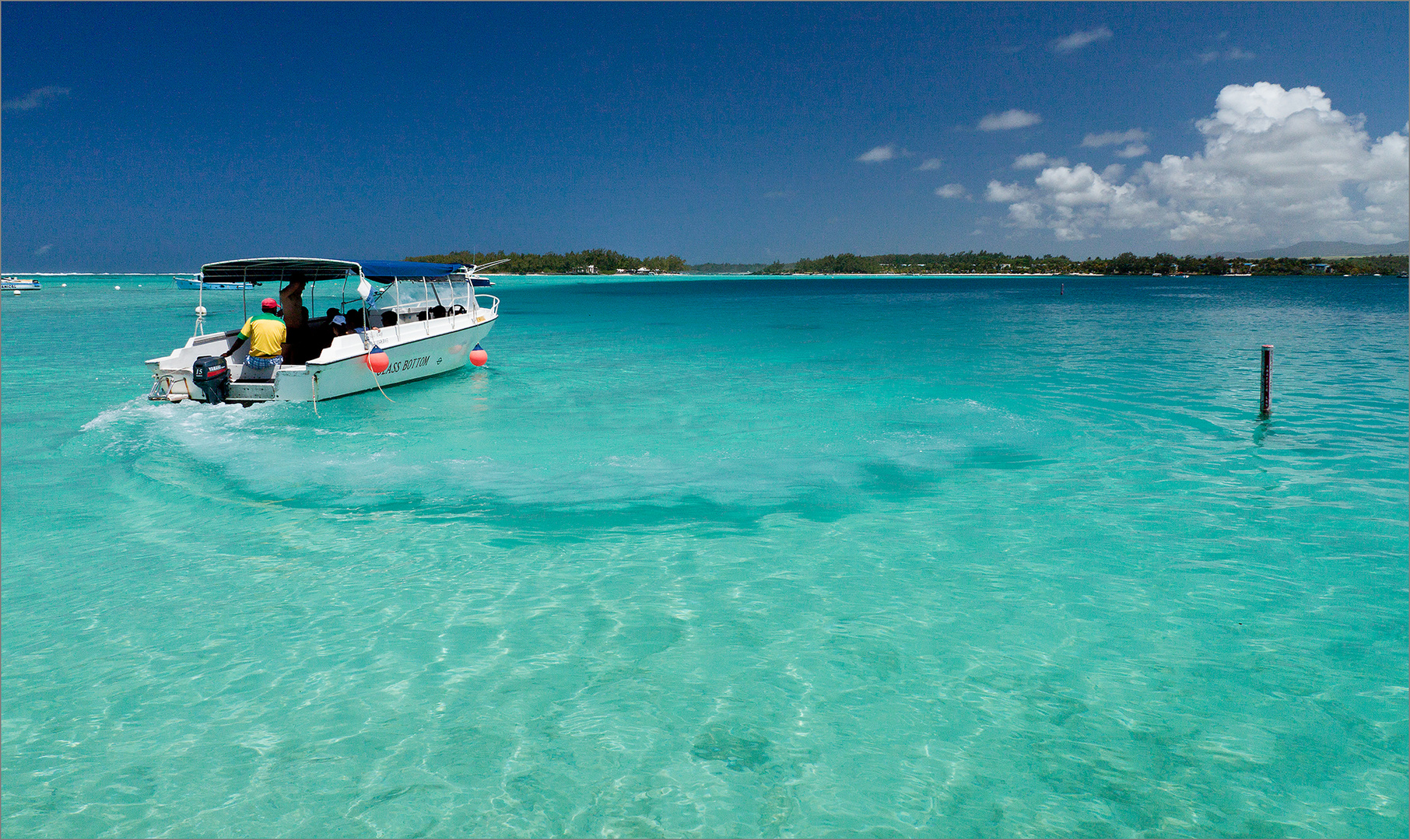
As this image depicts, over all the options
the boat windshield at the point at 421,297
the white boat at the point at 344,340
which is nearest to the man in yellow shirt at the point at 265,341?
the white boat at the point at 344,340

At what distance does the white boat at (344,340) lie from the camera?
13359mm

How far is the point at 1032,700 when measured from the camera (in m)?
4.58

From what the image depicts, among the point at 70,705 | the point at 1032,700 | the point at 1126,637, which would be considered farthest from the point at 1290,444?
the point at 70,705

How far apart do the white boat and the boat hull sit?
2 centimetres

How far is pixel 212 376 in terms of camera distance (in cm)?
1291

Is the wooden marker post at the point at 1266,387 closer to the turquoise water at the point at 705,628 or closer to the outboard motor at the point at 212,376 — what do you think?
the turquoise water at the point at 705,628

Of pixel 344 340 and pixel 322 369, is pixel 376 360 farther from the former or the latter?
pixel 322 369

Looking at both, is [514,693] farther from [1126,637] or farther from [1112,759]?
[1126,637]

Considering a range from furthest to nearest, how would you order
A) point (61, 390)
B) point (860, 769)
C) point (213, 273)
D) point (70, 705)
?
point (61, 390) < point (213, 273) < point (70, 705) < point (860, 769)

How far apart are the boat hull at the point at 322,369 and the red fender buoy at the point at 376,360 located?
75mm

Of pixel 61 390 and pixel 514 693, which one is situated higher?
pixel 61 390

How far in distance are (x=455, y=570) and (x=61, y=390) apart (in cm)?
1499

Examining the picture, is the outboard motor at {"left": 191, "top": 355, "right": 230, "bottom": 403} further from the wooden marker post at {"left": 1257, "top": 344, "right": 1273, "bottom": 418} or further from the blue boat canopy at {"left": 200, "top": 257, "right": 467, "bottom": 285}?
the wooden marker post at {"left": 1257, "top": 344, "right": 1273, "bottom": 418}

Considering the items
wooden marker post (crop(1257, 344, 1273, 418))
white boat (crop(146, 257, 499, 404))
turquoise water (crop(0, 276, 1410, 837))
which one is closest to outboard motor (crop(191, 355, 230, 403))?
white boat (crop(146, 257, 499, 404))
